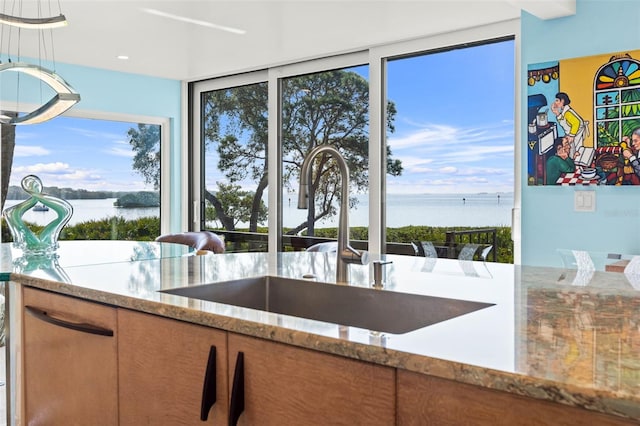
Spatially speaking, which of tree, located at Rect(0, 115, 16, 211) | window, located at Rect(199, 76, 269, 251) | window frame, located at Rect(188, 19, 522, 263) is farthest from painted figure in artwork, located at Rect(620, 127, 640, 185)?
tree, located at Rect(0, 115, 16, 211)

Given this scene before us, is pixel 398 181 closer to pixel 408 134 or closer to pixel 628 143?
pixel 408 134

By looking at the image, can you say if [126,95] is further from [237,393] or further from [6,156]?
[237,393]

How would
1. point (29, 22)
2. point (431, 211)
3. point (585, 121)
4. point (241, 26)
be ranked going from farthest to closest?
point (431, 211)
point (241, 26)
point (585, 121)
point (29, 22)

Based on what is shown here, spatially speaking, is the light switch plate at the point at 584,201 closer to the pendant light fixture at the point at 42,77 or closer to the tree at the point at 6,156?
the pendant light fixture at the point at 42,77

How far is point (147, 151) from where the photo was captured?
6352mm

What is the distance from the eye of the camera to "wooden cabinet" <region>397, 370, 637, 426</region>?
0.78m

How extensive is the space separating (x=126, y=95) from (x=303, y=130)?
189 centimetres

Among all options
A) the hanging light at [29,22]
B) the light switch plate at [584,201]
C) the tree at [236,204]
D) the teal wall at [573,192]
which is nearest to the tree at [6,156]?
the tree at [236,204]

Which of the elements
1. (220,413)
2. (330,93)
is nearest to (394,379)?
(220,413)

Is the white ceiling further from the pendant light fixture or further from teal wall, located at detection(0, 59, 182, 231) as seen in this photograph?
the pendant light fixture

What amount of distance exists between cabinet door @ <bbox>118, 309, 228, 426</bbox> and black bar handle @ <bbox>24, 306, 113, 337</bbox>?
6 centimetres

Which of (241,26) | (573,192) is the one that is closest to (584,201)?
(573,192)

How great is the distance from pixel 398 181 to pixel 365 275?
3.03 metres

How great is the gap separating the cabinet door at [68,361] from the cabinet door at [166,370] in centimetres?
6
